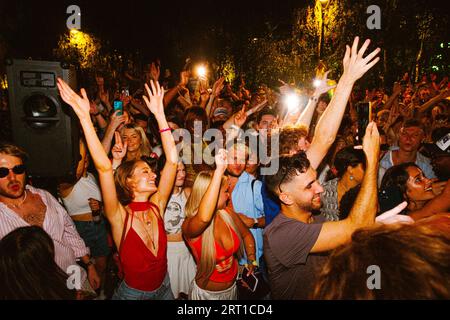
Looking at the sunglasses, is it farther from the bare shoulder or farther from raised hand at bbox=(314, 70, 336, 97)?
raised hand at bbox=(314, 70, 336, 97)

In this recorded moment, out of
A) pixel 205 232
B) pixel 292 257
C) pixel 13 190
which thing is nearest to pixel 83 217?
pixel 13 190

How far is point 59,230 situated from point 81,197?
3.99ft

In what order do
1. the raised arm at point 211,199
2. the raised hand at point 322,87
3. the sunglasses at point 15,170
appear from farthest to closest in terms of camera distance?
the raised hand at point 322,87
the raised arm at point 211,199
the sunglasses at point 15,170

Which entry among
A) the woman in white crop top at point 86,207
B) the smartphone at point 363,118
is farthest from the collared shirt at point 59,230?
the smartphone at point 363,118

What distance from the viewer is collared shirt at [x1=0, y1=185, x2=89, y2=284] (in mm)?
2441

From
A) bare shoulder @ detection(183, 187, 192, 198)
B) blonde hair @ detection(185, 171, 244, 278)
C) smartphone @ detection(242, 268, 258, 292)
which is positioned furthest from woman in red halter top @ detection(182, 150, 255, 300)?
bare shoulder @ detection(183, 187, 192, 198)

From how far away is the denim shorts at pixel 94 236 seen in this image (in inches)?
155

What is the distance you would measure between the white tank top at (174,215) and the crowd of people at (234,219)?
0.01 m

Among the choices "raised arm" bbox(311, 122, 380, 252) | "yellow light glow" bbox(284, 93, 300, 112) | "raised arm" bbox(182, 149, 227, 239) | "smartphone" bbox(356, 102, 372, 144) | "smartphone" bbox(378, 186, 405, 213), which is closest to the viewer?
"raised arm" bbox(311, 122, 380, 252)

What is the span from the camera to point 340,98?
2.65m

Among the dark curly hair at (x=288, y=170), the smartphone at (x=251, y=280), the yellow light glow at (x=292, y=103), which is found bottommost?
the smartphone at (x=251, y=280)

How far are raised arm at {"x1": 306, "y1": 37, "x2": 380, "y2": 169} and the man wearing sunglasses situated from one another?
2.20 m

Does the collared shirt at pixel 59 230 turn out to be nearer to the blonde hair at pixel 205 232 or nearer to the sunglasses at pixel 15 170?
the sunglasses at pixel 15 170
